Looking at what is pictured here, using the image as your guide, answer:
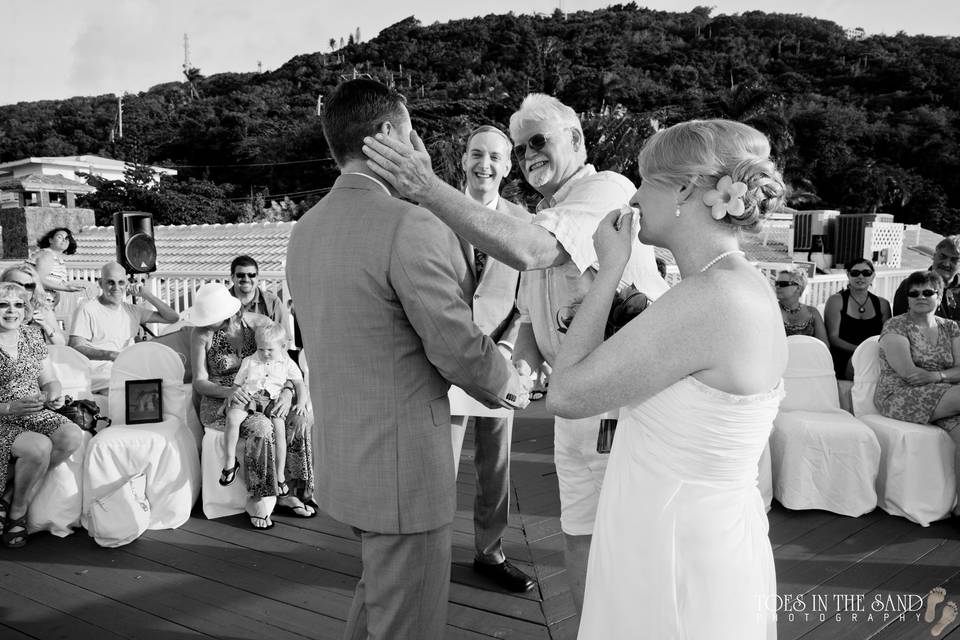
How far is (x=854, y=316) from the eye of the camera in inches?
210

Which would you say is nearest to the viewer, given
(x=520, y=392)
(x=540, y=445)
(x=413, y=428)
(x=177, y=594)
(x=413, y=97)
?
(x=413, y=428)

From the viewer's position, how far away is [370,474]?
5.36 ft

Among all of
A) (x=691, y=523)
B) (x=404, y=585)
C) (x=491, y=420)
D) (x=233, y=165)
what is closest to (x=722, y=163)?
(x=691, y=523)

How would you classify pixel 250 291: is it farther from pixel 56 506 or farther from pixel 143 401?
pixel 56 506

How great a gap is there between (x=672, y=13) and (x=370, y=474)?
275ft

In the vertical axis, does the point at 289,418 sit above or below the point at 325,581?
above

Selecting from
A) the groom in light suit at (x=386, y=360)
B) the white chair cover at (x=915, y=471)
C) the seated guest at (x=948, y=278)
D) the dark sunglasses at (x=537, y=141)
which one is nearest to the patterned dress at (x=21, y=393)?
the groom in light suit at (x=386, y=360)

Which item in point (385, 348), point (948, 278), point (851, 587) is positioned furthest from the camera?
point (948, 278)

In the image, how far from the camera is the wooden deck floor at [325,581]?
2.69 m

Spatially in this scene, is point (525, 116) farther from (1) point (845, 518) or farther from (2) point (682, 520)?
(1) point (845, 518)

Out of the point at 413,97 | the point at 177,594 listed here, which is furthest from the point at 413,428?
the point at 413,97

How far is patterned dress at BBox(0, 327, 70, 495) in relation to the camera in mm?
3600

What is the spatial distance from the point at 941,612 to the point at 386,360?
8.83 feet

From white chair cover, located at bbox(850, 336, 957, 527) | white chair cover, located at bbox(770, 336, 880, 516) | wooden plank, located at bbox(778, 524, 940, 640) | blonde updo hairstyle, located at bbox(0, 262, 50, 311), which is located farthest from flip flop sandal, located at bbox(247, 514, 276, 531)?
white chair cover, located at bbox(850, 336, 957, 527)
